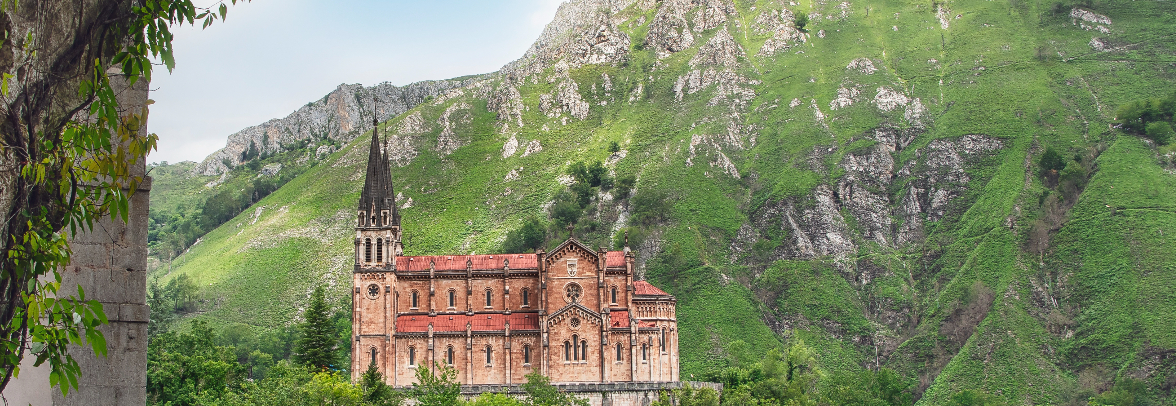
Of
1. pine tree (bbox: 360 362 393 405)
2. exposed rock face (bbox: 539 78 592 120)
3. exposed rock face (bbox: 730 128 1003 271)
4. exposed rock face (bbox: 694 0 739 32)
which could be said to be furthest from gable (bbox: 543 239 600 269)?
exposed rock face (bbox: 694 0 739 32)

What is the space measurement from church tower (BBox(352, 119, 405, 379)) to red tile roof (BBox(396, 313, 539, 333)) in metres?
1.36

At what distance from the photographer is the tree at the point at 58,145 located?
8.77m

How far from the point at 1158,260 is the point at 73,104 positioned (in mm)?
112959

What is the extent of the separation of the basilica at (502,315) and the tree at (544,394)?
4403mm

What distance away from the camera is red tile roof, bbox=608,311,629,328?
7631 centimetres

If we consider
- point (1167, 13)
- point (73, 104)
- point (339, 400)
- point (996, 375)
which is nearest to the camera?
point (73, 104)

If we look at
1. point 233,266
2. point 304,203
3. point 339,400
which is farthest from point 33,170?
point 304,203

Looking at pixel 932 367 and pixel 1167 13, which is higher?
pixel 1167 13

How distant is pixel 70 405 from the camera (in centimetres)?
1057

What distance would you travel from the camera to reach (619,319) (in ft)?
253

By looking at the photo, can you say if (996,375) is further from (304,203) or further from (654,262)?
(304,203)

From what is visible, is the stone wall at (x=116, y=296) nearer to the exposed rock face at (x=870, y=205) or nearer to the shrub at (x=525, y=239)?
the shrub at (x=525, y=239)

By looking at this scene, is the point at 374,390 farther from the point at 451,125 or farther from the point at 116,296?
the point at 451,125

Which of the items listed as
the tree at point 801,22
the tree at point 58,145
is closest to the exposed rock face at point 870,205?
the tree at point 801,22
